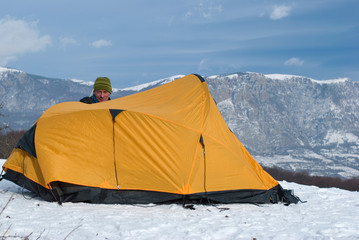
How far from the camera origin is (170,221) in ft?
23.8

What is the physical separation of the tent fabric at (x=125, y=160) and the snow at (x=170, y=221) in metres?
0.34

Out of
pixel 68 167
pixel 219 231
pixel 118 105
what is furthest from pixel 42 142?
pixel 219 231

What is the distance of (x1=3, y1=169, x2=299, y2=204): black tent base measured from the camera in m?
8.55

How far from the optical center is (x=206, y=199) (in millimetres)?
9094

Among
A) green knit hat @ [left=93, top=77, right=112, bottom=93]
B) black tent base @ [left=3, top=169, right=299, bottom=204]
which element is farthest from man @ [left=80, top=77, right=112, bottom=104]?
black tent base @ [left=3, top=169, right=299, bottom=204]

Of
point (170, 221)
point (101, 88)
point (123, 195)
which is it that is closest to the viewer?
point (170, 221)

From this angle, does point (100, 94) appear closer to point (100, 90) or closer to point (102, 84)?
point (100, 90)

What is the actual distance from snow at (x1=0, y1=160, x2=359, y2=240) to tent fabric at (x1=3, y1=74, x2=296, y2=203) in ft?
1.11

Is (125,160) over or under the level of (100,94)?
under

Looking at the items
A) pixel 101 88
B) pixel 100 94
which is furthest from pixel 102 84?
pixel 100 94

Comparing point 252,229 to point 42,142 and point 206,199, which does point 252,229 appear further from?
point 42,142

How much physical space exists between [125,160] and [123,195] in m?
0.83

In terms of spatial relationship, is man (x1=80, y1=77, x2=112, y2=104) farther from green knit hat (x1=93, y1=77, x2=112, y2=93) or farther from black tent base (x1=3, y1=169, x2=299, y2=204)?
black tent base (x1=3, y1=169, x2=299, y2=204)

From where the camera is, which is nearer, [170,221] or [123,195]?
[170,221]
